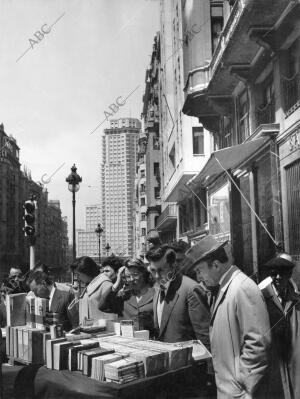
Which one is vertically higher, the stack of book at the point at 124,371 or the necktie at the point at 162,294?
the necktie at the point at 162,294

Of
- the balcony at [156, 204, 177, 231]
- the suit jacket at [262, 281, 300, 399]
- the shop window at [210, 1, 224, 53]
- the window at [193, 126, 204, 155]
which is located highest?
the shop window at [210, 1, 224, 53]

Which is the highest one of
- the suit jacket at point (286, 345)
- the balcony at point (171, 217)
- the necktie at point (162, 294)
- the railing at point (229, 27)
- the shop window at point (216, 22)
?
the shop window at point (216, 22)

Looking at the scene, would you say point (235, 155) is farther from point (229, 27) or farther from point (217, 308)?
point (217, 308)

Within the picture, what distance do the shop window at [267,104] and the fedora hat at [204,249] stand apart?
5655 millimetres

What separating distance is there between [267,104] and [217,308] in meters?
6.48

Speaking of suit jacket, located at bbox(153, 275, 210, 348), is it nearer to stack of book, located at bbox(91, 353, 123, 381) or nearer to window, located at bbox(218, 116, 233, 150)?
stack of book, located at bbox(91, 353, 123, 381)

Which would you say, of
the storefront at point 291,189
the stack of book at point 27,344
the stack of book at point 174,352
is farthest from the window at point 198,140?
the stack of book at point 174,352

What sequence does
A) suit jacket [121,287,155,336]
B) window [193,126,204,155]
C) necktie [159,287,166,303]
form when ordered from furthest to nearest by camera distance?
window [193,126,204,155]
suit jacket [121,287,155,336]
necktie [159,287,166,303]

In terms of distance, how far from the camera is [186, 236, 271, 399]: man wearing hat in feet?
9.03

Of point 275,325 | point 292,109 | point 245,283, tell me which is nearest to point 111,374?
point 245,283

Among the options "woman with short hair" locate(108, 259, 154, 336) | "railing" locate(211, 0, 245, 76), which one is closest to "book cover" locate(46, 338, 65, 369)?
"woman with short hair" locate(108, 259, 154, 336)

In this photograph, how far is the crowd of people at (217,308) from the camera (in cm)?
281

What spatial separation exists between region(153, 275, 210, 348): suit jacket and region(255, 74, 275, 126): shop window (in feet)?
16.6

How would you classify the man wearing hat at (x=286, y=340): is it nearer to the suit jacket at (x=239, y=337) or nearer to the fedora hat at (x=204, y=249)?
the suit jacket at (x=239, y=337)
